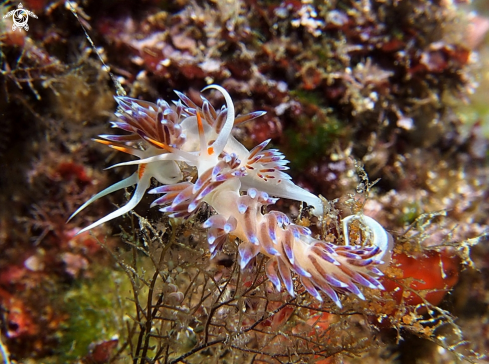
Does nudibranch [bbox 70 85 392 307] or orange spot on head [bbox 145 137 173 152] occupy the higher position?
orange spot on head [bbox 145 137 173 152]

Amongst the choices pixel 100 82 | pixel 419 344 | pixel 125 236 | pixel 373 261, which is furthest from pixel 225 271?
pixel 100 82

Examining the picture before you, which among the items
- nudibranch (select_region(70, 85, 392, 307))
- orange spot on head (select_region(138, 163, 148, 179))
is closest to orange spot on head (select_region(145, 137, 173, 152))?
nudibranch (select_region(70, 85, 392, 307))

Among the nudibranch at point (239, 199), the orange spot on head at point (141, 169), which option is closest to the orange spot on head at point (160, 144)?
the nudibranch at point (239, 199)

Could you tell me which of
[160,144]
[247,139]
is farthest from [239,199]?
[247,139]

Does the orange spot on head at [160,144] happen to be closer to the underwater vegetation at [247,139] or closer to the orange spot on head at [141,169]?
the orange spot on head at [141,169]

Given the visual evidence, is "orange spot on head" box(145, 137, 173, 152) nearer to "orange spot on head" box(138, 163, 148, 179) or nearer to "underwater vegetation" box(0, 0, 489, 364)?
"orange spot on head" box(138, 163, 148, 179)

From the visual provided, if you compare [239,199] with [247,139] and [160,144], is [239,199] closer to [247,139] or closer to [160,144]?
[160,144]

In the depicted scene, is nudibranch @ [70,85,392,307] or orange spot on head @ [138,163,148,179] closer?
nudibranch @ [70,85,392,307]

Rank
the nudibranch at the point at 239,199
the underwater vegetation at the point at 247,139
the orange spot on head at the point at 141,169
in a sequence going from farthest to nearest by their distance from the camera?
the underwater vegetation at the point at 247,139 → the orange spot on head at the point at 141,169 → the nudibranch at the point at 239,199
